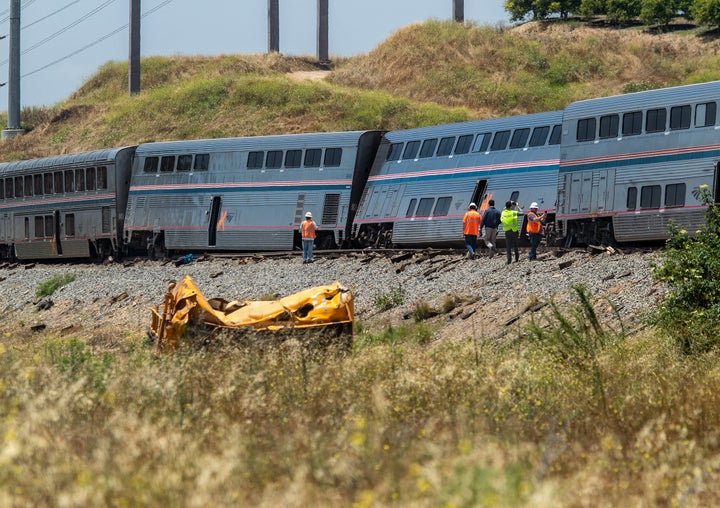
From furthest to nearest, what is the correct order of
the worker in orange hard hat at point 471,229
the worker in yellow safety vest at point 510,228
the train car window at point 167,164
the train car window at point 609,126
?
the train car window at point 167,164 < the worker in orange hard hat at point 471,229 < the train car window at point 609,126 < the worker in yellow safety vest at point 510,228

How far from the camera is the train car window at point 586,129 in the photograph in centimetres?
2598

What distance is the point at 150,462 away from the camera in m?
7.54

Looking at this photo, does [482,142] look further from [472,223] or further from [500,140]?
[472,223]

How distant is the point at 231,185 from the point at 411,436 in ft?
86.6

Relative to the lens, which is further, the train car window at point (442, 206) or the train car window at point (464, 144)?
the train car window at point (464, 144)

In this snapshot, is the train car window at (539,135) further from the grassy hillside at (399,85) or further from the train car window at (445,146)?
the grassy hillside at (399,85)

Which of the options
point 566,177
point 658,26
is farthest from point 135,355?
point 658,26

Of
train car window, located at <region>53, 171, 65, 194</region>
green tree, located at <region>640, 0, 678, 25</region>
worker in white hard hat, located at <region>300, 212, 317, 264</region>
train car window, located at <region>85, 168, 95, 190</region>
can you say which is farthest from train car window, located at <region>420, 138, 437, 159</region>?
green tree, located at <region>640, 0, 678, 25</region>

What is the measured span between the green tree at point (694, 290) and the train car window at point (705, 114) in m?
6.74

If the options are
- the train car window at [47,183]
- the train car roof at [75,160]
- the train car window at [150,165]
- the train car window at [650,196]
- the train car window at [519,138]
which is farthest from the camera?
the train car window at [47,183]

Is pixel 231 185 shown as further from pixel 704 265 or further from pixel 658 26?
pixel 658 26

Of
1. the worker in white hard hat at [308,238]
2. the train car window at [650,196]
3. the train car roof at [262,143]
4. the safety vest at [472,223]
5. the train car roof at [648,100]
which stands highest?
the train car roof at [648,100]

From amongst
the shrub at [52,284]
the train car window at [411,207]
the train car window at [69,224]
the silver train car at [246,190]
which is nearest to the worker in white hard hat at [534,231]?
the train car window at [411,207]

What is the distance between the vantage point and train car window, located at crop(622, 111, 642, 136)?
81.6 ft
